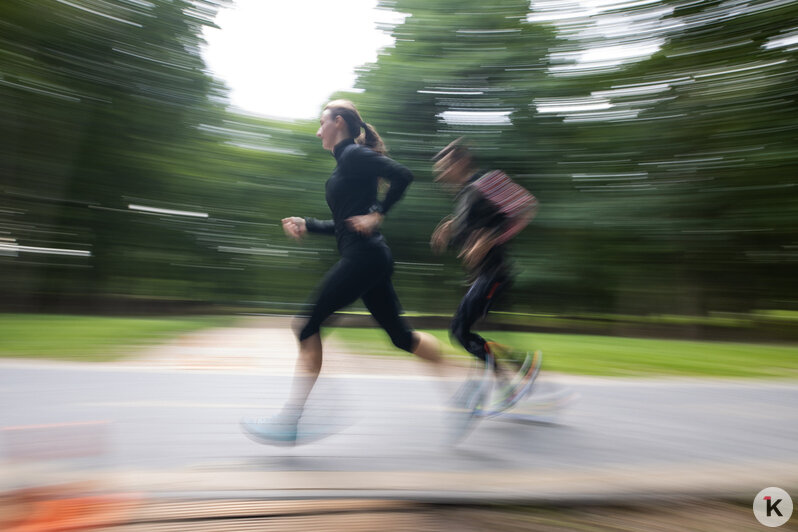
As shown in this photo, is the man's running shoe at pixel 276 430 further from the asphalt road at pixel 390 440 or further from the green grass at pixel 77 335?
the green grass at pixel 77 335

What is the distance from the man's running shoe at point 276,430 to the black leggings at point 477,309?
119 centimetres

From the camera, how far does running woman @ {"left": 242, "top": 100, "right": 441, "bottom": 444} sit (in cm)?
309

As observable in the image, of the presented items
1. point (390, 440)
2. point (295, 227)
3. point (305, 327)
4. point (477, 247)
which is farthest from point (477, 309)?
point (295, 227)

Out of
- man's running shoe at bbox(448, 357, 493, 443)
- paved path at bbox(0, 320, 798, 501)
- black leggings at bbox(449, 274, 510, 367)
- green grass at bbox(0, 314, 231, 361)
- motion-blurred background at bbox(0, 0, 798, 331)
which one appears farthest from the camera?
motion-blurred background at bbox(0, 0, 798, 331)

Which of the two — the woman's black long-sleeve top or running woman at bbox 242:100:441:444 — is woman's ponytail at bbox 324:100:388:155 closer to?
running woman at bbox 242:100:441:444

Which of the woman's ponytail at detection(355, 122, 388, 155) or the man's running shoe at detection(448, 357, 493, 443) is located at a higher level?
the woman's ponytail at detection(355, 122, 388, 155)

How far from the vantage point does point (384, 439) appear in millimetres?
3430

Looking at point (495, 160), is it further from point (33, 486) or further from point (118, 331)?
point (33, 486)

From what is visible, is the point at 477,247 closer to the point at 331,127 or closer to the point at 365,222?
the point at 365,222

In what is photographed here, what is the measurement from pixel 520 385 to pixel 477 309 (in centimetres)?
56

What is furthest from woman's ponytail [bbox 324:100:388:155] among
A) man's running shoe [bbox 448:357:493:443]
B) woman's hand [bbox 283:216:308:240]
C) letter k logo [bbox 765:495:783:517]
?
letter k logo [bbox 765:495:783:517]

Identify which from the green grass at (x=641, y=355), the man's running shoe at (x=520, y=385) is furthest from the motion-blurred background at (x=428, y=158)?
the man's running shoe at (x=520, y=385)

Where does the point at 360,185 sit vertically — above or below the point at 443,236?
above

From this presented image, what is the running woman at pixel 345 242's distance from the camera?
10.1 feet
